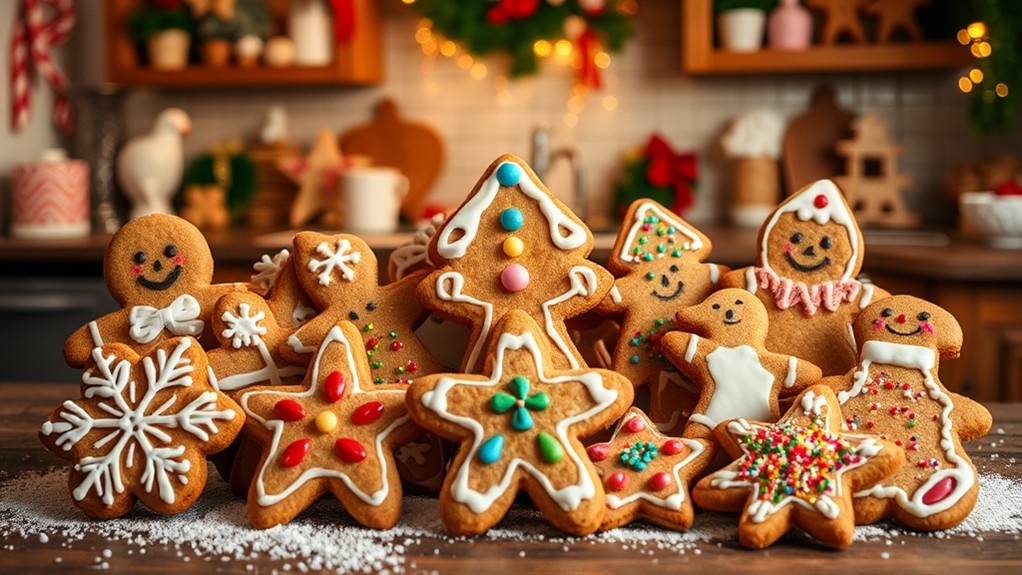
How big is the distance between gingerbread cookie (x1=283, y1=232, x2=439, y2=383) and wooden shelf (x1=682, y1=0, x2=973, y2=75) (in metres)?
1.99

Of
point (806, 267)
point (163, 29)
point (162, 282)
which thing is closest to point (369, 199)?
point (163, 29)

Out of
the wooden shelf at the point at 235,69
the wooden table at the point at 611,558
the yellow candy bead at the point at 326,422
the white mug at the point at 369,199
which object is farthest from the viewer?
the wooden shelf at the point at 235,69

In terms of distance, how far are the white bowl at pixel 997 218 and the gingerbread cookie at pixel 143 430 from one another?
6.31ft

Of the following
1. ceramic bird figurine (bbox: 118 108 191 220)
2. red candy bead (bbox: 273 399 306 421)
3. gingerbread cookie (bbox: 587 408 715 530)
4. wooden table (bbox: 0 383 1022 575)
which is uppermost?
ceramic bird figurine (bbox: 118 108 191 220)

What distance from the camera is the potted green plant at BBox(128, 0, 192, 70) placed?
299 centimetres

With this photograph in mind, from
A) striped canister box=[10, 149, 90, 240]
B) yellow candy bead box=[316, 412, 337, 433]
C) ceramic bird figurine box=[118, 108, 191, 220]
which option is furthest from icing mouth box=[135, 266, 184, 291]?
ceramic bird figurine box=[118, 108, 191, 220]

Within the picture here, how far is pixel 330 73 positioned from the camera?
2941mm

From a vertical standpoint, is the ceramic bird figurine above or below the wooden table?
above

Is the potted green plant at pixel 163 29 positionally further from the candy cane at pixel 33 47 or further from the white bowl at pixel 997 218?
the white bowl at pixel 997 218

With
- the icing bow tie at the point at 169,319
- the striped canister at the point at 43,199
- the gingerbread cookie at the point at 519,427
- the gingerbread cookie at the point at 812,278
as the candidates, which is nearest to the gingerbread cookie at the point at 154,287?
the icing bow tie at the point at 169,319

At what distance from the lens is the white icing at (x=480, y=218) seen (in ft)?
3.00

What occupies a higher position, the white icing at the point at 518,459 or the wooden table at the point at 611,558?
the white icing at the point at 518,459

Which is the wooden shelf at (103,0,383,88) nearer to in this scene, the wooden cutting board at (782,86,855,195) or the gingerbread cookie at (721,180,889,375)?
the wooden cutting board at (782,86,855,195)

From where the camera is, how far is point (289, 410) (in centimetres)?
87
